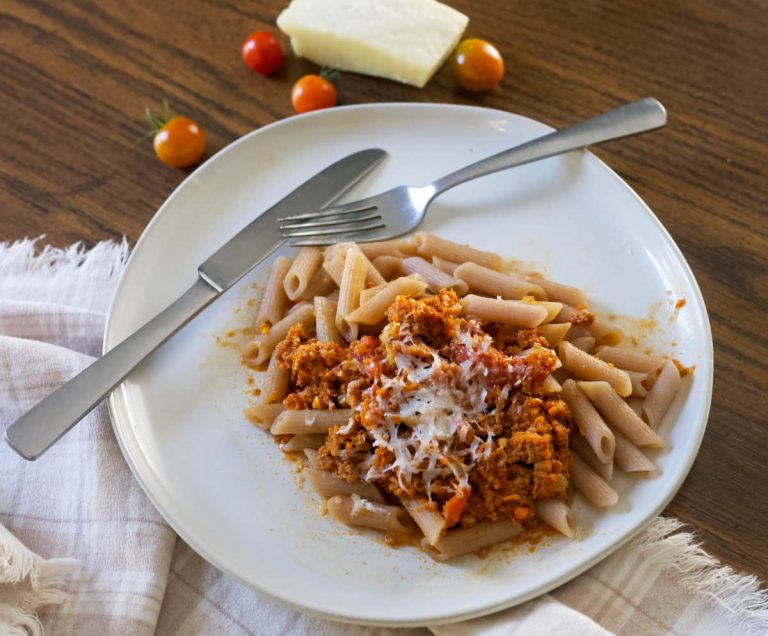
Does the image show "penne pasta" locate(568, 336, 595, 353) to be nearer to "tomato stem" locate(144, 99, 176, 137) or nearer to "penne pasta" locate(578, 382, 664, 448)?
"penne pasta" locate(578, 382, 664, 448)

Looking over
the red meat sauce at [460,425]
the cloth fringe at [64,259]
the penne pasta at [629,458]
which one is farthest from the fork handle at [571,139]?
the cloth fringe at [64,259]

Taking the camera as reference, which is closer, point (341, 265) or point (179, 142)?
point (341, 265)

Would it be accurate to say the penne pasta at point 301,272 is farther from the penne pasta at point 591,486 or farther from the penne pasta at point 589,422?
the penne pasta at point 591,486

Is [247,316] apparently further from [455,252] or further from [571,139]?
[571,139]

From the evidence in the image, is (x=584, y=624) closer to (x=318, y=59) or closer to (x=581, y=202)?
(x=581, y=202)

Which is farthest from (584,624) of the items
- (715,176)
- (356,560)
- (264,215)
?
(715,176)

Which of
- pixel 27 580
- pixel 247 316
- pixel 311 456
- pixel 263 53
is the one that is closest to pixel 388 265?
pixel 247 316
